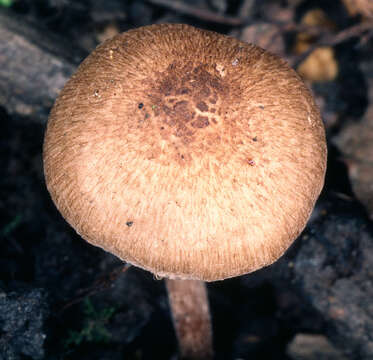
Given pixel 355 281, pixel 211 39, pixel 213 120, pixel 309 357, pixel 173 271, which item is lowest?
pixel 309 357

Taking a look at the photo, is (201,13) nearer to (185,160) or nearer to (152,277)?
(185,160)

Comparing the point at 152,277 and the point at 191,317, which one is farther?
the point at 152,277

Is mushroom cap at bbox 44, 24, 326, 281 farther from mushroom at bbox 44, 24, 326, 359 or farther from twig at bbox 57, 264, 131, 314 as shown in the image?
twig at bbox 57, 264, 131, 314

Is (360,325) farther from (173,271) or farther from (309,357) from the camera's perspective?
(173,271)

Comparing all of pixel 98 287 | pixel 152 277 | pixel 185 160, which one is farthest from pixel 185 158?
pixel 152 277

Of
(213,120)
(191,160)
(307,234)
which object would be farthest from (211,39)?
(307,234)

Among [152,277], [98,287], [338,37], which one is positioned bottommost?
[152,277]
